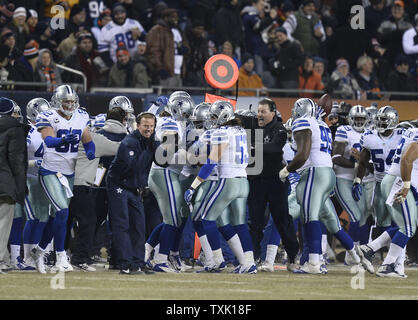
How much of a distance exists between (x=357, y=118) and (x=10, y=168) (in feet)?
15.0

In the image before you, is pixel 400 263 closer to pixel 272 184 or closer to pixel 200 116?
pixel 272 184

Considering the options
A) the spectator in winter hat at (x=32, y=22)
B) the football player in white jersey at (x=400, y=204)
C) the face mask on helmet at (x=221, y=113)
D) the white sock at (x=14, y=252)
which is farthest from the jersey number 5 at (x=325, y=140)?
the spectator in winter hat at (x=32, y=22)

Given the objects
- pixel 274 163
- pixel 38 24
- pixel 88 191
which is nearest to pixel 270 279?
pixel 274 163

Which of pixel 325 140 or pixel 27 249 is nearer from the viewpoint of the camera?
pixel 325 140

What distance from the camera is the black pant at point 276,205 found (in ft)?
37.5

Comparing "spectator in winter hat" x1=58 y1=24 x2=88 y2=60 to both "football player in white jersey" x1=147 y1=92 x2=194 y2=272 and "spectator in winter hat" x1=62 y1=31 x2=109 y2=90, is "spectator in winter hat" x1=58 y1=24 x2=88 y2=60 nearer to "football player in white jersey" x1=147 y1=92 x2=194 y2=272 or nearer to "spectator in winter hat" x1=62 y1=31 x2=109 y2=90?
"spectator in winter hat" x1=62 y1=31 x2=109 y2=90

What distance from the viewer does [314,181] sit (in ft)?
35.5

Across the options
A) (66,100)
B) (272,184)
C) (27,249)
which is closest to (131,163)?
(66,100)

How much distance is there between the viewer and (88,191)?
11531mm

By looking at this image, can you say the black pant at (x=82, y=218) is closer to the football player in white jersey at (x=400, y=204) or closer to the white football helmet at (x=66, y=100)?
the white football helmet at (x=66, y=100)

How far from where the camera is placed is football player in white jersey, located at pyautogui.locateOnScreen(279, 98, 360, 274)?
1075cm

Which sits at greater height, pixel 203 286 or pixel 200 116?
pixel 200 116

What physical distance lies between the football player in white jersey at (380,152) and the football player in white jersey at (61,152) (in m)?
3.20

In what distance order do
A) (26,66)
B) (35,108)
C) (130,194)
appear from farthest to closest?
(26,66), (35,108), (130,194)
